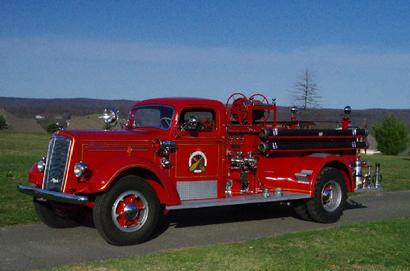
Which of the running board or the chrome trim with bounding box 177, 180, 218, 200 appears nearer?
the running board

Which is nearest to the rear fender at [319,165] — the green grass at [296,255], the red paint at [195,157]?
the red paint at [195,157]

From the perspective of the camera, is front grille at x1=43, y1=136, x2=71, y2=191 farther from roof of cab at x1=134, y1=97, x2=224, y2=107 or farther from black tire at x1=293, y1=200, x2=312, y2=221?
black tire at x1=293, y1=200, x2=312, y2=221

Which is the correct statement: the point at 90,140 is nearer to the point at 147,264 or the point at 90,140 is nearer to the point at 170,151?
the point at 170,151

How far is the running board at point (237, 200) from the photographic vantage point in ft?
28.5

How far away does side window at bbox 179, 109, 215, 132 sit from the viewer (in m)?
9.36

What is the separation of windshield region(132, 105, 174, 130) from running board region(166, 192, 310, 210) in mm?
1209

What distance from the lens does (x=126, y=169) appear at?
8031 mm

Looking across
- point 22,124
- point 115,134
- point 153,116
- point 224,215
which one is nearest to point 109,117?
point 115,134

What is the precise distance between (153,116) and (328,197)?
3350 millimetres

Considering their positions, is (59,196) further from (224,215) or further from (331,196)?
(331,196)

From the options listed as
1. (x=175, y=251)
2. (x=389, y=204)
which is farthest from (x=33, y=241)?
(x=389, y=204)

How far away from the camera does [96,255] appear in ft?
24.5

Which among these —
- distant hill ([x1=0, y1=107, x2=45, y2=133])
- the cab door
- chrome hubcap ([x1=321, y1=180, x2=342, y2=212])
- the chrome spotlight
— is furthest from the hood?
Answer: distant hill ([x1=0, y1=107, x2=45, y2=133])

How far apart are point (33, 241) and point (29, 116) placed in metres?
81.2
